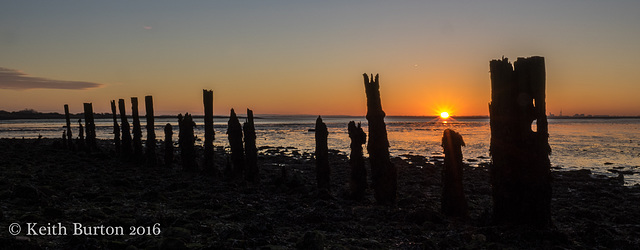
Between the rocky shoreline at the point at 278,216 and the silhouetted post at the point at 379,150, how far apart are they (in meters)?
0.48

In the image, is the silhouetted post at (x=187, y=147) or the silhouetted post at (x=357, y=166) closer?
the silhouetted post at (x=357, y=166)

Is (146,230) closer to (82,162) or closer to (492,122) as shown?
(492,122)

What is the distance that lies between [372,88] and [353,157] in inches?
88.3

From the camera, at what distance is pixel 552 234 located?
8.33m

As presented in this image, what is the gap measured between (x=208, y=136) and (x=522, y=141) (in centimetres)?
1273

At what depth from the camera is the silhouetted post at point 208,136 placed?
1803cm

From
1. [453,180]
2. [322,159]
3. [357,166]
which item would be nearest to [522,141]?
[453,180]

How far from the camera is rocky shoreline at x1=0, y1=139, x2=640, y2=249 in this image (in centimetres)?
775

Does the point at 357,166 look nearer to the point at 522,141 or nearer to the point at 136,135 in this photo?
the point at 522,141

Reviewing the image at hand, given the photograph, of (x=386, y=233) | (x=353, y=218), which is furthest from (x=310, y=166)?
(x=386, y=233)

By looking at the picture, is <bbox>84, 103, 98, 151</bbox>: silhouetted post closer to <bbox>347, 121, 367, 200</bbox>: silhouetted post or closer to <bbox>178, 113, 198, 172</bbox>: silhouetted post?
<bbox>178, 113, 198, 172</bbox>: silhouetted post

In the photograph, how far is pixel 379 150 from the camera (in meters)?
12.1

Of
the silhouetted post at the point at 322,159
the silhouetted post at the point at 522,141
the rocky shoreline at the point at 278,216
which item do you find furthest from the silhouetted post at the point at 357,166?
the silhouetted post at the point at 522,141

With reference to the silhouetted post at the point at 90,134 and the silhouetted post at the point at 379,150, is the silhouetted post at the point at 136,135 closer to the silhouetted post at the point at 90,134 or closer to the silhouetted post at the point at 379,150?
the silhouetted post at the point at 90,134
